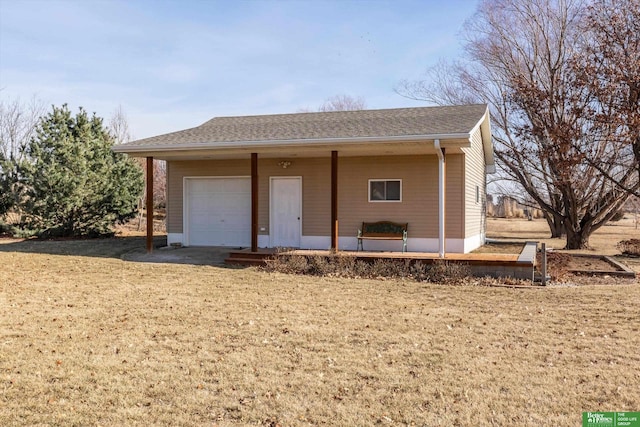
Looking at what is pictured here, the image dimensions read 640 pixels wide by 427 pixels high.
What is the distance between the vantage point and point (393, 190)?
41.2 feet

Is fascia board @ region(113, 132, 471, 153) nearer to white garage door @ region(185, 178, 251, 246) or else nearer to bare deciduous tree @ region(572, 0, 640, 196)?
white garage door @ region(185, 178, 251, 246)

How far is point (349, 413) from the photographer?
3512 mm

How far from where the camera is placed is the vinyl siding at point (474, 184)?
1256 cm

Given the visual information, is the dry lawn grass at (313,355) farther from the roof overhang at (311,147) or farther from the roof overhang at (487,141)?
the roof overhang at (487,141)

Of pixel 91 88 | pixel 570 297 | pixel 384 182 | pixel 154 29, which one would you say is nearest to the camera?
pixel 570 297

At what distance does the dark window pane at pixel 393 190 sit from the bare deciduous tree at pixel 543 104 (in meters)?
5.82

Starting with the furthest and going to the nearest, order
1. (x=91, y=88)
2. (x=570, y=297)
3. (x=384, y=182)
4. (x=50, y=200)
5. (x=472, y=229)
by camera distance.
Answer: (x=91, y=88) → (x=50, y=200) → (x=472, y=229) → (x=384, y=182) → (x=570, y=297)

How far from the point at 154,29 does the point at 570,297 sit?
42.2 ft

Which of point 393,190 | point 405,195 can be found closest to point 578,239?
point 405,195

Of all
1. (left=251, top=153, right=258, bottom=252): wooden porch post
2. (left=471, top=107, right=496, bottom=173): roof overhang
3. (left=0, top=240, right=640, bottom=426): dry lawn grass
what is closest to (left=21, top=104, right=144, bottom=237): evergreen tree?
(left=251, top=153, right=258, bottom=252): wooden porch post

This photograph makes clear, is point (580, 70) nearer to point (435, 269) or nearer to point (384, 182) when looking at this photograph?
point (384, 182)

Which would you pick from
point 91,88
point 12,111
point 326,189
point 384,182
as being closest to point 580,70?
point 384,182

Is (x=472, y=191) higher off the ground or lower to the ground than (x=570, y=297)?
higher

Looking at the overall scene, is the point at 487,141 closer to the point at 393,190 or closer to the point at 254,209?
the point at 393,190
